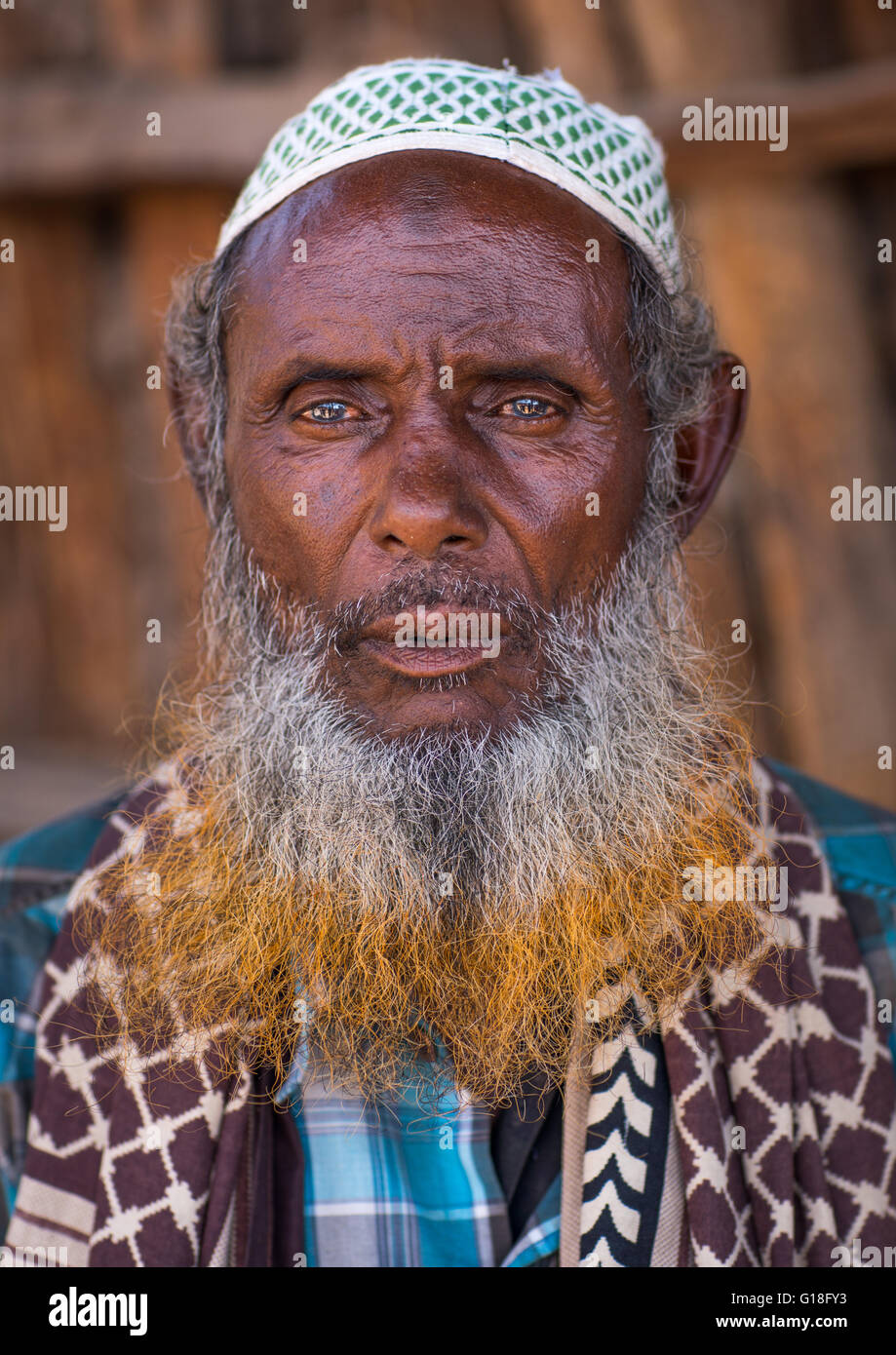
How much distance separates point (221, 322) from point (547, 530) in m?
0.60

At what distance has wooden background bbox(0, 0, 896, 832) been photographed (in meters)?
2.57

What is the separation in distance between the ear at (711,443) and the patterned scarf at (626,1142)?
67cm

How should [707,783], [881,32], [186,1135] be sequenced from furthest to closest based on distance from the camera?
[881,32]
[707,783]
[186,1135]

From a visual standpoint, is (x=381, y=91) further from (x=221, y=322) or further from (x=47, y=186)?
(x=47, y=186)

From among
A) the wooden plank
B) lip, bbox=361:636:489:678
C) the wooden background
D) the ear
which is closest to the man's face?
lip, bbox=361:636:489:678

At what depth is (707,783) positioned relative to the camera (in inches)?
62.9

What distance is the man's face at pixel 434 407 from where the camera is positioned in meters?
1.40

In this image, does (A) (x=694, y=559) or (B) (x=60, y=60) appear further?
(B) (x=60, y=60)

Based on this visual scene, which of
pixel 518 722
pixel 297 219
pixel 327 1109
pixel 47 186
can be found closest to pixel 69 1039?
pixel 327 1109

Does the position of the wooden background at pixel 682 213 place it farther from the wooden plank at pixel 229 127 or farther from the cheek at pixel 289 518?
the cheek at pixel 289 518

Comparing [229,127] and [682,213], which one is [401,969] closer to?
[682,213]

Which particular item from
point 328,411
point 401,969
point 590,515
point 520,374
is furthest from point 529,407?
point 401,969

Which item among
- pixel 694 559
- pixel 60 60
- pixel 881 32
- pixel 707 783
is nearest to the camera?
pixel 707 783

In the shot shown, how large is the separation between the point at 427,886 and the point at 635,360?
0.80 meters
